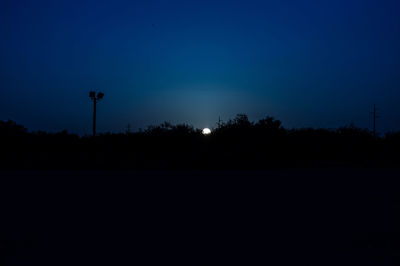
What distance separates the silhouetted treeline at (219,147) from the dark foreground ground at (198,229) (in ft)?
41.8

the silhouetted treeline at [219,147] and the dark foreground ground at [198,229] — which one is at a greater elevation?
the silhouetted treeline at [219,147]

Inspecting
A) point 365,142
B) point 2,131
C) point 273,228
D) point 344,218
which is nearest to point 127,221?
point 273,228

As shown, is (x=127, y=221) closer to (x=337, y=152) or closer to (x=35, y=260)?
(x=35, y=260)

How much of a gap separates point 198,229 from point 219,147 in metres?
20.1

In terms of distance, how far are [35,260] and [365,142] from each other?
27529mm

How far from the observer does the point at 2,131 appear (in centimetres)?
2536

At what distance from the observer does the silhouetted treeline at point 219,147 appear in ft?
72.8

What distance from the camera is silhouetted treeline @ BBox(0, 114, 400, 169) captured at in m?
22.2

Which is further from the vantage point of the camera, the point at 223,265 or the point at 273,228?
the point at 273,228

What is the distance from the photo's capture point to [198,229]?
541 centimetres

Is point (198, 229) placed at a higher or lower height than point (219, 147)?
lower

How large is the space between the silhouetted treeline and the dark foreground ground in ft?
41.8

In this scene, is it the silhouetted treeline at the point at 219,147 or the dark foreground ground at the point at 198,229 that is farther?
the silhouetted treeline at the point at 219,147

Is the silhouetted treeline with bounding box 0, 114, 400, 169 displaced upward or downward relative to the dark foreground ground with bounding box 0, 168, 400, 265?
upward
